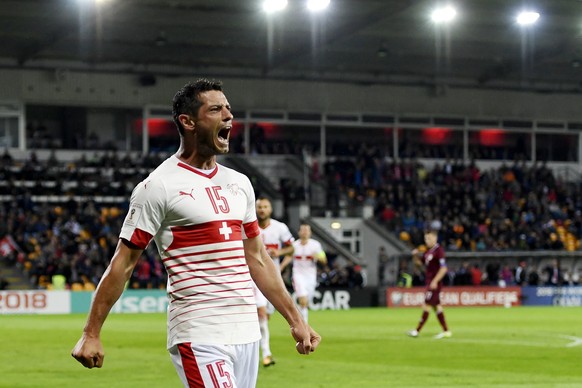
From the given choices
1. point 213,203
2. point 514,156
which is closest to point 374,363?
point 213,203

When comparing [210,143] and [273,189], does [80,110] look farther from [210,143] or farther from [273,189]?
[210,143]

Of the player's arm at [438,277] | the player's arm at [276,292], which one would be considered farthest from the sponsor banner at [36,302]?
the player's arm at [276,292]

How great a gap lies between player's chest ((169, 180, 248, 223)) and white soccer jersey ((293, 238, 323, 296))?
18.2 meters

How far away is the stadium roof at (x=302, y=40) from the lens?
4384 centimetres

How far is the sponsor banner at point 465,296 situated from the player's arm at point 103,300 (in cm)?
3935

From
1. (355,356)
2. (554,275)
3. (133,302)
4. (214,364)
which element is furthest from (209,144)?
(554,275)

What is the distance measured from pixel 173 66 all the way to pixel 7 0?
13255mm

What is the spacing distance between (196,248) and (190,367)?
609 millimetres

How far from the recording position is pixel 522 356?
19.7m

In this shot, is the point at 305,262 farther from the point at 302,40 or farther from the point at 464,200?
the point at 464,200

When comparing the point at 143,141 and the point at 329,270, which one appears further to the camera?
the point at 143,141

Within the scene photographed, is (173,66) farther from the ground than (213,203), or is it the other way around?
(173,66)

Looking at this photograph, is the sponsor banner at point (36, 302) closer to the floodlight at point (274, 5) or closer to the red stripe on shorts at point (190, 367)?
the floodlight at point (274, 5)

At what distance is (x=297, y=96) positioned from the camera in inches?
2304
